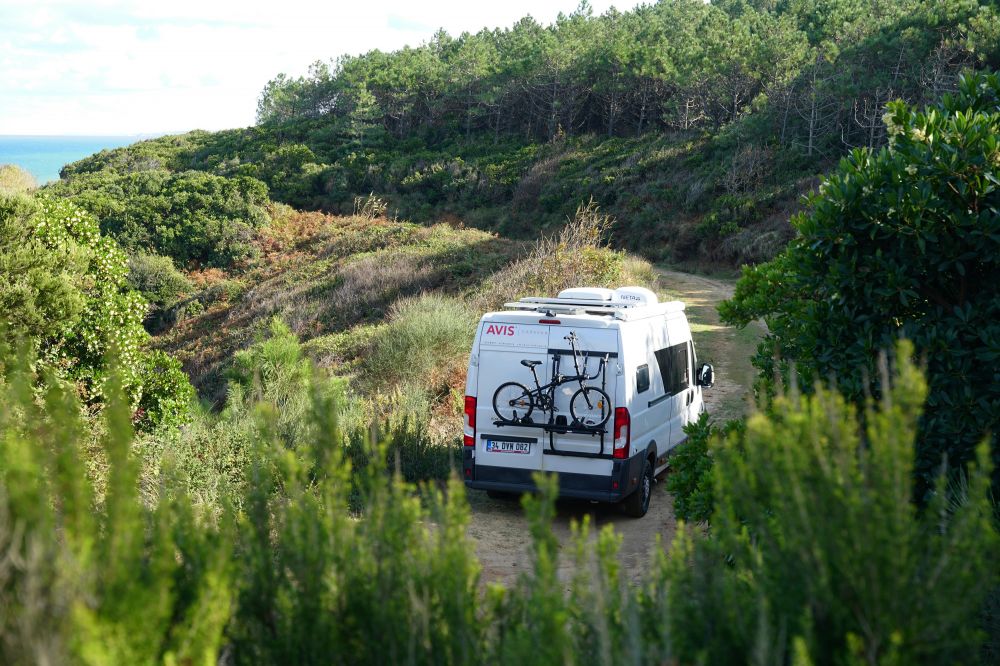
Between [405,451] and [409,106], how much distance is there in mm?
57344

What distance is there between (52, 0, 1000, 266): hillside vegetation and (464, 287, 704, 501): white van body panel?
66.6 feet

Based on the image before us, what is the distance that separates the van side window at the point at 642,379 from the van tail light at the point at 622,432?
376 mm

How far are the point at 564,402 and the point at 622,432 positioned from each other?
64 centimetres

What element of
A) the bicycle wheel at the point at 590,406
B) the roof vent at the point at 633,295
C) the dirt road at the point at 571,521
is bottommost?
the dirt road at the point at 571,521

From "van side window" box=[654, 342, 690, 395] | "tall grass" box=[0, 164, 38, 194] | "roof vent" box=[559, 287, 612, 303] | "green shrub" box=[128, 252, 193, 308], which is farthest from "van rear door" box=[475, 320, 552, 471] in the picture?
"tall grass" box=[0, 164, 38, 194]

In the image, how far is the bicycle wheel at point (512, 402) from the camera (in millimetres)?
8251

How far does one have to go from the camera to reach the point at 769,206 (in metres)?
31.9

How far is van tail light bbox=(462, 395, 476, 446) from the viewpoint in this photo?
8452 millimetres

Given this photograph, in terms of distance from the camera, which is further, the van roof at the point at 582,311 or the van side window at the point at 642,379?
the van side window at the point at 642,379

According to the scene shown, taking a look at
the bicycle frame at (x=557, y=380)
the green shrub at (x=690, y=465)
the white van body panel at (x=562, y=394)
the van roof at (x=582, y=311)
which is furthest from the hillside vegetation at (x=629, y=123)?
the green shrub at (x=690, y=465)

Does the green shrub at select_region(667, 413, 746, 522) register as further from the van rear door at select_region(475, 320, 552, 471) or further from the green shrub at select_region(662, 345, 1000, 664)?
the green shrub at select_region(662, 345, 1000, 664)

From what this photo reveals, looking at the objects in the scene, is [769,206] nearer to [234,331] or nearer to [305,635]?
[234,331]

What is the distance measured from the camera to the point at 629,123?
52844mm

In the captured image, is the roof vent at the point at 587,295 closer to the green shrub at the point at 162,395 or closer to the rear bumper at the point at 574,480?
the rear bumper at the point at 574,480
